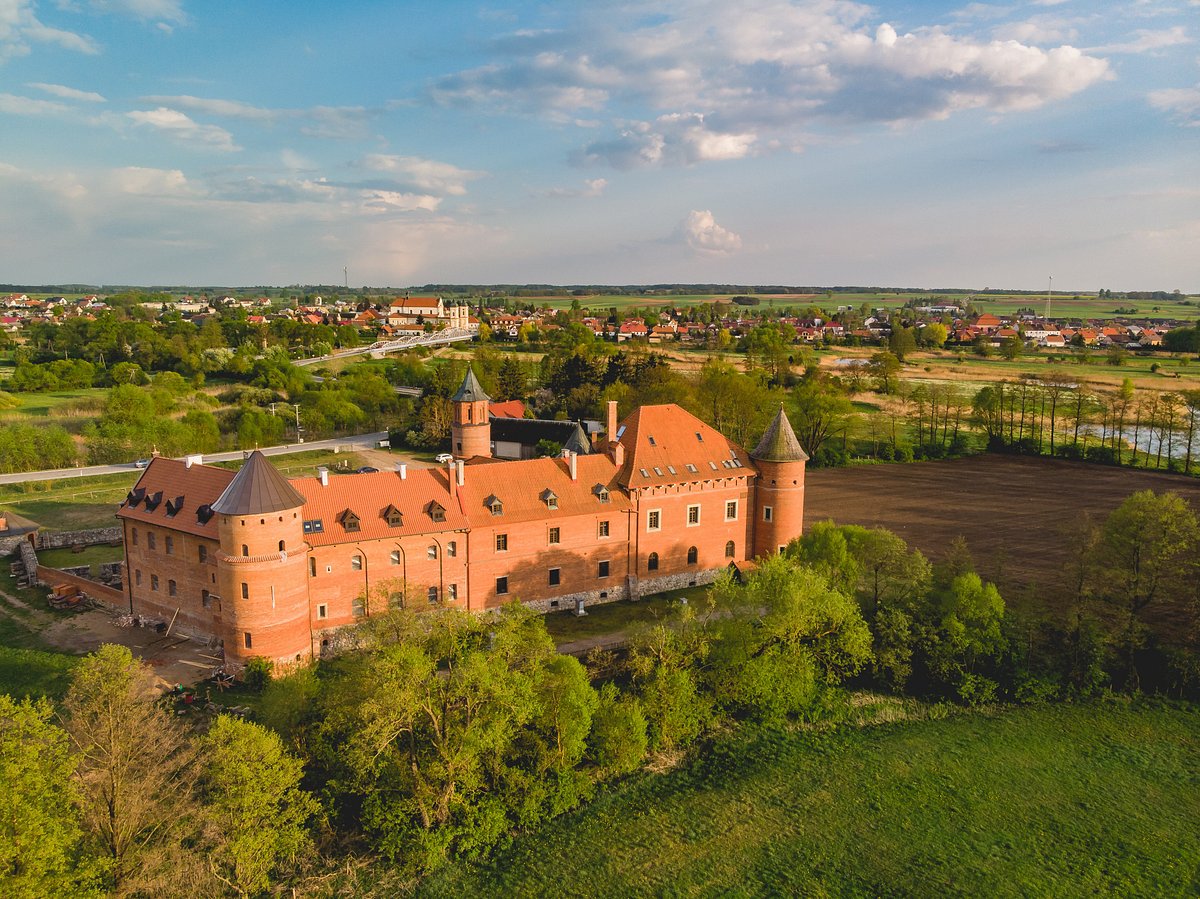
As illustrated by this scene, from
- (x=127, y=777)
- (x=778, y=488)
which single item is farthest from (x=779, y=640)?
(x=127, y=777)

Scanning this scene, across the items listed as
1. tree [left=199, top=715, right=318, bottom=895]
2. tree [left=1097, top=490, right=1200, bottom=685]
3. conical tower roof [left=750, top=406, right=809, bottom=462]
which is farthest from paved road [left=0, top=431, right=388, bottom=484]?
tree [left=1097, top=490, right=1200, bottom=685]

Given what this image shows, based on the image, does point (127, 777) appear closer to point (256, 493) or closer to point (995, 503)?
point (256, 493)

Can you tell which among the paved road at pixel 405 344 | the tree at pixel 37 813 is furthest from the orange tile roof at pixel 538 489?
the paved road at pixel 405 344

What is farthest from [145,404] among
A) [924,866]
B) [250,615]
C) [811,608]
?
[924,866]

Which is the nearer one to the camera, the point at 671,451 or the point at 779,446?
the point at 671,451

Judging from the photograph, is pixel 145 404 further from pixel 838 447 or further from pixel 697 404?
pixel 838 447

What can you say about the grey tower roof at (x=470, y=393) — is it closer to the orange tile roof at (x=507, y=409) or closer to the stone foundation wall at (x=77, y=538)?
the stone foundation wall at (x=77, y=538)
